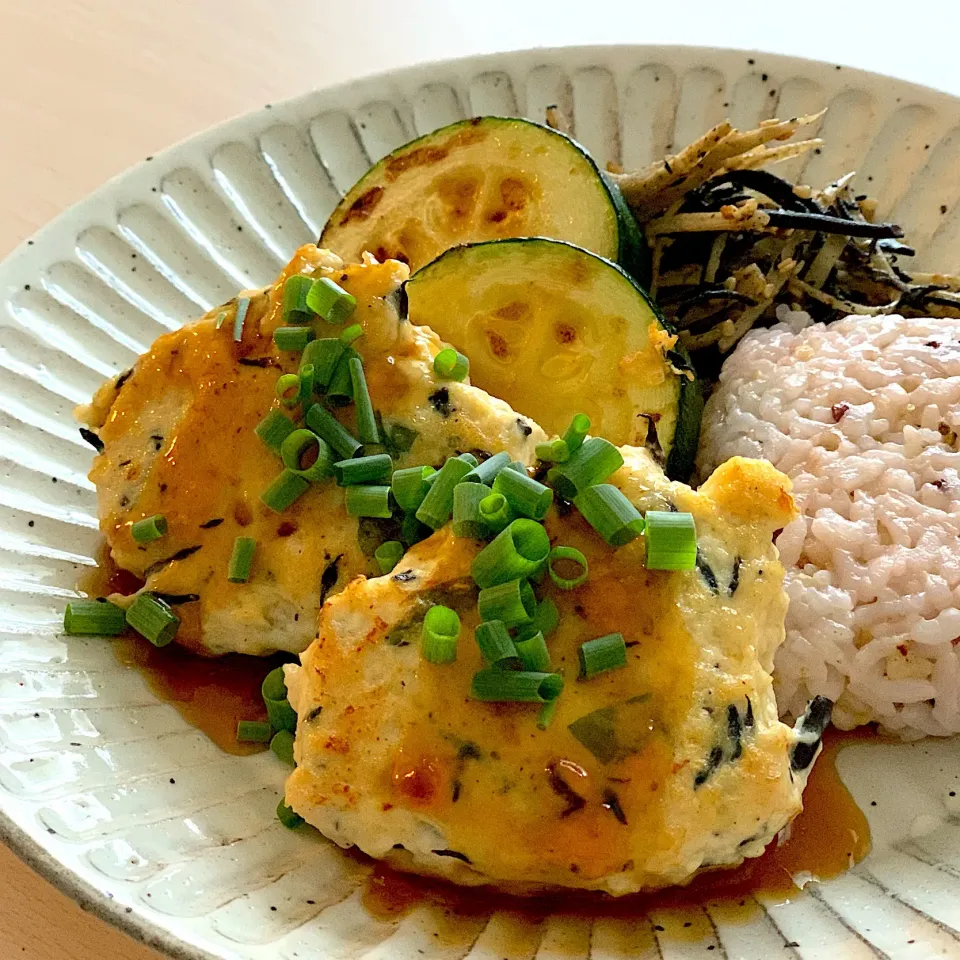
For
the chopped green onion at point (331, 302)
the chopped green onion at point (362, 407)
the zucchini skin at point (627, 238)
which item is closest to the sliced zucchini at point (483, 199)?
the zucchini skin at point (627, 238)

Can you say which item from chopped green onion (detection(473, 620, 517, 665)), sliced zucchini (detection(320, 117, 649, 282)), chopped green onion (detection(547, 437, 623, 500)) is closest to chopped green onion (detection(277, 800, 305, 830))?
chopped green onion (detection(473, 620, 517, 665))

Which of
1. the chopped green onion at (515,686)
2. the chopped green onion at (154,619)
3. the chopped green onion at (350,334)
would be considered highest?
the chopped green onion at (350,334)

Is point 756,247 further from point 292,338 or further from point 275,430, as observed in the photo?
point 275,430

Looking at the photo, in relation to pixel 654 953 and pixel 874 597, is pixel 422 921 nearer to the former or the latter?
pixel 654 953

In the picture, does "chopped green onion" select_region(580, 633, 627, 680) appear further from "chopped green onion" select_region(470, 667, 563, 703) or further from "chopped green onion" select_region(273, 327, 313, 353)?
"chopped green onion" select_region(273, 327, 313, 353)

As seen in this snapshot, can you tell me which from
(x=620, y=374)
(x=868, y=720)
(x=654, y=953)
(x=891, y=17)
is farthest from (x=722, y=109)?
(x=654, y=953)

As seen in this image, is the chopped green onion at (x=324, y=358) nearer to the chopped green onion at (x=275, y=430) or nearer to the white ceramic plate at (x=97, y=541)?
the chopped green onion at (x=275, y=430)
